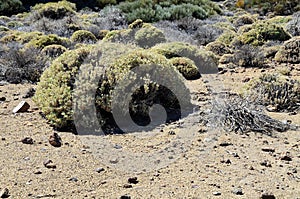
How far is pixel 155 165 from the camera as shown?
4281mm

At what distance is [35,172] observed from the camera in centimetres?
413

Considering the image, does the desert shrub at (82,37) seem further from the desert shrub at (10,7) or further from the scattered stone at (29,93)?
the desert shrub at (10,7)

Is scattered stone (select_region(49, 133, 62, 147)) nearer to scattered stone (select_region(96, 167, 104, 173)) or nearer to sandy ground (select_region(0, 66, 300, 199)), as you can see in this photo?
sandy ground (select_region(0, 66, 300, 199))

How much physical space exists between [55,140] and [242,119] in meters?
2.31

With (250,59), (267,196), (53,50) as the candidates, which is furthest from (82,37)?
(267,196)

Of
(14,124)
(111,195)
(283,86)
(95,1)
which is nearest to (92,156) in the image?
(111,195)

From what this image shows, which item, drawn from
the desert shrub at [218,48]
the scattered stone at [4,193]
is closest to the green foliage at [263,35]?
the desert shrub at [218,48]

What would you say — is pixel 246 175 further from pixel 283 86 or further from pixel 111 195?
pixel 283 86

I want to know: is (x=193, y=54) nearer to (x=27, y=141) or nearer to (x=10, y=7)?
(x=27, y=141)

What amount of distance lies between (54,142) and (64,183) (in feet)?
3.27

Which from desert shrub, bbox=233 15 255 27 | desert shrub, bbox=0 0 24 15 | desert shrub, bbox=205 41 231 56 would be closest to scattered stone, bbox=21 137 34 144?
desert shrub, bbox=205 41 231 56

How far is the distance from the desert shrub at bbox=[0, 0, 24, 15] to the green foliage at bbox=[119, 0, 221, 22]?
7.27 meters

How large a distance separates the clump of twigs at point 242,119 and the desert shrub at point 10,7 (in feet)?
69.7

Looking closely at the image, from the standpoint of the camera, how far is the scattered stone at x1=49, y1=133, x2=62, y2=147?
4.80 metres
